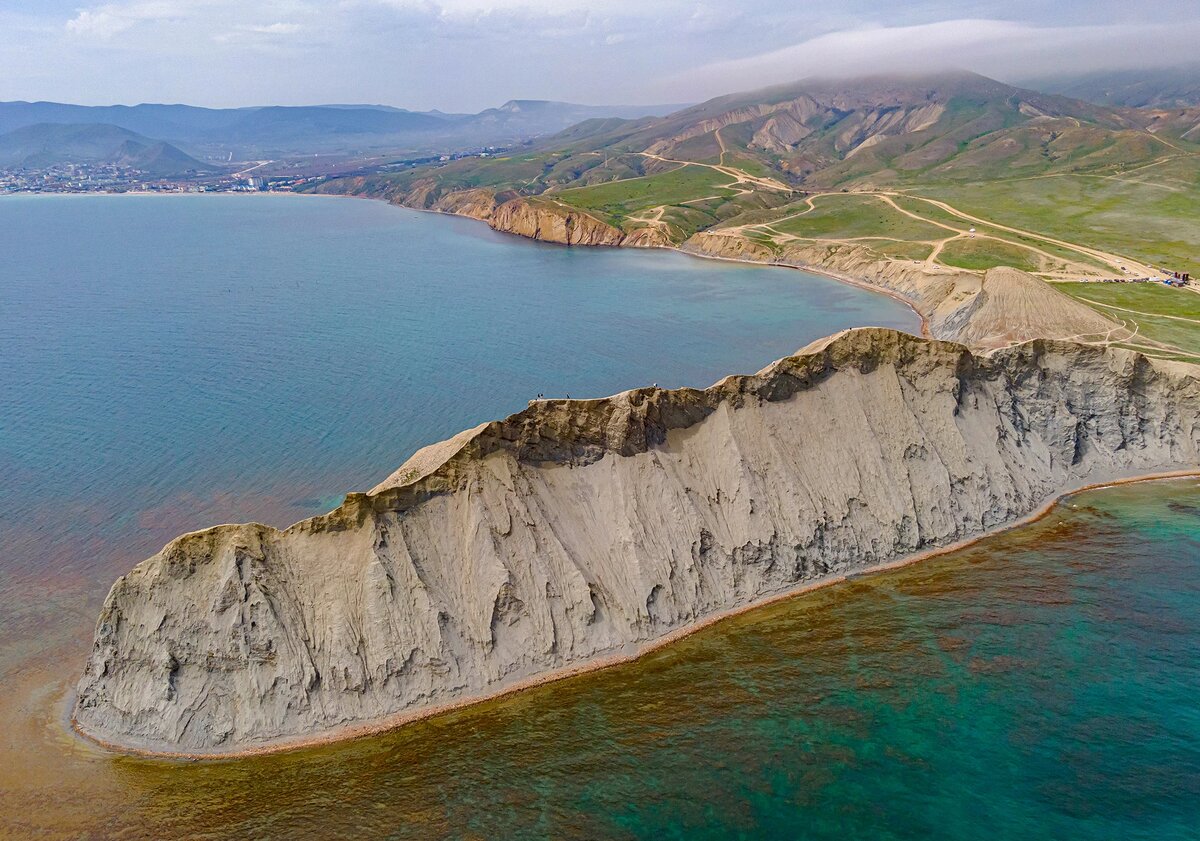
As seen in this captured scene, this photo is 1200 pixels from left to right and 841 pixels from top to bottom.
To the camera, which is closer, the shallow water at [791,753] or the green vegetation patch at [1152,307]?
the shallow water at [791,753]

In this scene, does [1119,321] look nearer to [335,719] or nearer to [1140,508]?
[1140,508]

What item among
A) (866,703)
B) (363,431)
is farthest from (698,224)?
(866,703)

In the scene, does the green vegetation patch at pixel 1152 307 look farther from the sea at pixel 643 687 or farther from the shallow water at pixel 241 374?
the sea at pixel 643 687

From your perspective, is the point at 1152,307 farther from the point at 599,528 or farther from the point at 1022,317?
the point at 599,528

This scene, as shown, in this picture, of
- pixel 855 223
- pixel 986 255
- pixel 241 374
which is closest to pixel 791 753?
pixel 241 374

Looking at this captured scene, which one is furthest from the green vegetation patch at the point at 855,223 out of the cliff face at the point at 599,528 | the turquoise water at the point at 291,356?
the cliff face at the point at 599,528

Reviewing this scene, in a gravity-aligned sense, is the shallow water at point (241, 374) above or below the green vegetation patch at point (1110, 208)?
below
